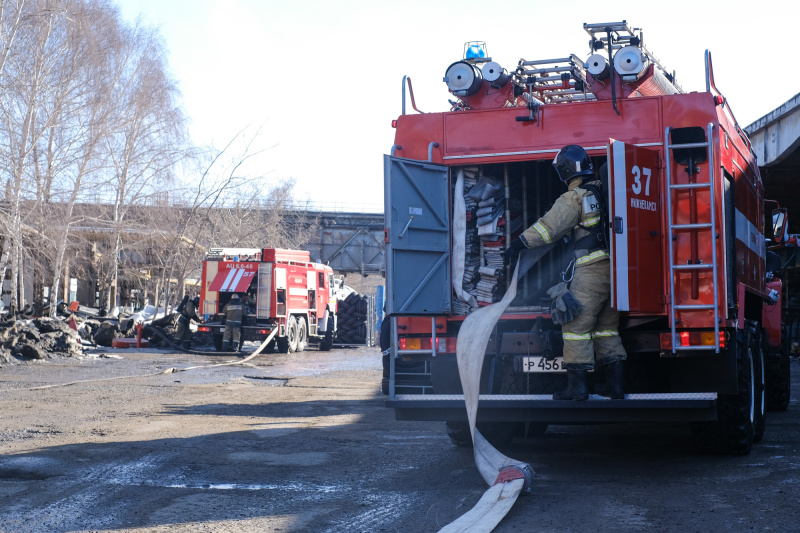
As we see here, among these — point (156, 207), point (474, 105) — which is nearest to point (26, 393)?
point (474, 105)

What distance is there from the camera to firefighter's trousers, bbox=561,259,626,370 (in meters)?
6.21

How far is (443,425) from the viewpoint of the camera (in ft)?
31.5

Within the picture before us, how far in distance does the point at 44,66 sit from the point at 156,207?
6095 millimetres

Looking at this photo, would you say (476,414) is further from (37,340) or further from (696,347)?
(37,340)

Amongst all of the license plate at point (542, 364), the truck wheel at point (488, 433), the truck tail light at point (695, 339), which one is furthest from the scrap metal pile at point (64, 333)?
the truck tail light at point (695, 339)

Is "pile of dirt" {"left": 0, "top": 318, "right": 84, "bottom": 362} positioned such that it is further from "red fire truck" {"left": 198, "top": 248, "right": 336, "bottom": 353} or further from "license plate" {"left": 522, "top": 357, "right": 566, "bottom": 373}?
"license plate" {"left": 522, "top": 357, "right": 566, "bottom": 373}

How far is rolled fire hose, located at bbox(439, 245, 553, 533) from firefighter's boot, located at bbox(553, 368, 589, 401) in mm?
586

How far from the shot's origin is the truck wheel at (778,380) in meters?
10.8

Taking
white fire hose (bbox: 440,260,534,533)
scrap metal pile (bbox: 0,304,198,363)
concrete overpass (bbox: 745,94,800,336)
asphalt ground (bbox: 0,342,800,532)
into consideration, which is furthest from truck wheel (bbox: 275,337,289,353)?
white fire hose (bbox: 440,260,534,533)

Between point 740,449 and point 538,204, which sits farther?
point 538,204

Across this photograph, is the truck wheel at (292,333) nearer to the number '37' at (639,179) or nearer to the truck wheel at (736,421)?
the truck wheel at (736,421)

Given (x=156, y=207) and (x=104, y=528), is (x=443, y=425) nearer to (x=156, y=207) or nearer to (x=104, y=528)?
(x=104, y=528)

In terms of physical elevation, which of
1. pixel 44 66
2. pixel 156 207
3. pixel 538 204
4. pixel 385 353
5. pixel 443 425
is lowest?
pixel 443 425

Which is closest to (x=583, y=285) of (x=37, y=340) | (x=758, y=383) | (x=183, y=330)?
(x=758, y=383)
